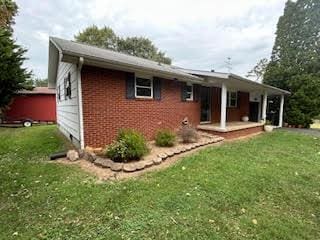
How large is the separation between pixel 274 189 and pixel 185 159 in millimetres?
2372

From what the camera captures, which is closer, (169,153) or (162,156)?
(162,156)

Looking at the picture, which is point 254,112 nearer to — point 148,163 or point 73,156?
point 148,163

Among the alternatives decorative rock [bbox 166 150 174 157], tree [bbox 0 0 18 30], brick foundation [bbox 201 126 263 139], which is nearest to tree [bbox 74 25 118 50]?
tree [bbox 0 0 18 30]

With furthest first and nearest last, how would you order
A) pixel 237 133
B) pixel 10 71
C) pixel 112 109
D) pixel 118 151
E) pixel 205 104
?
pixel 10 71, pixel 205 104, pixel 237 133, pixel 112 109, pixel 118 151

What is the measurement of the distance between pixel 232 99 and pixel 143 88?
8636 mm

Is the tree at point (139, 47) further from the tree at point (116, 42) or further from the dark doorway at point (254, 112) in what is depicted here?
the dark doorway at point (254, 112)

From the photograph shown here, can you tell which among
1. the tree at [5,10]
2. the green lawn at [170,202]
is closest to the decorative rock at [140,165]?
the green lawn at [170,202]

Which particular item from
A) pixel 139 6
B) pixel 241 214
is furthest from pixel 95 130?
pixel 139 6

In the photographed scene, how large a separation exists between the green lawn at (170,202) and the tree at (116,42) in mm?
28280

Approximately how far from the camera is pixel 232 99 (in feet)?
51.0

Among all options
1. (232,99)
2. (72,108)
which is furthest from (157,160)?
(232,99)

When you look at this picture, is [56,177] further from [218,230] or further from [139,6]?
[139,6]

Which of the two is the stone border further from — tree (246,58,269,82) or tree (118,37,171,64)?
tree (246,58,269,82)

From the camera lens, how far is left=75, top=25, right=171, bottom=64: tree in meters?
32.1
